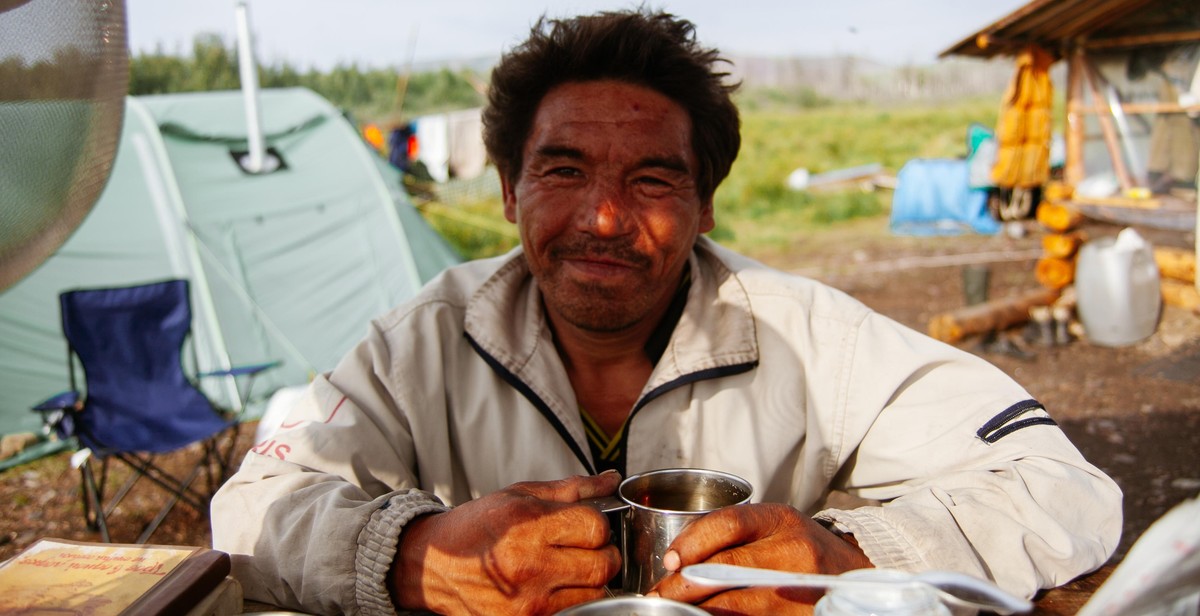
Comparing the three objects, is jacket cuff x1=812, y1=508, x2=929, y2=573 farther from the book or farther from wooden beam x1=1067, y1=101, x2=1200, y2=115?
wooden beam x1=1067, y1=101, x2=1200, y2=115

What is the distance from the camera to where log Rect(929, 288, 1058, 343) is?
7594 millimetres

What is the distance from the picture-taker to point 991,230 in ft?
46.2

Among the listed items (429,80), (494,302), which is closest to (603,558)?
(494,302)

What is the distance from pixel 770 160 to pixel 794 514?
81.0 feet

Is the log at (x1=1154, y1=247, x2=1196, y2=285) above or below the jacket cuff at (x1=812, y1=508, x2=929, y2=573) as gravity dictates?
below

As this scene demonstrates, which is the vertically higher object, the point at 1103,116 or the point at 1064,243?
the point at 1103,116

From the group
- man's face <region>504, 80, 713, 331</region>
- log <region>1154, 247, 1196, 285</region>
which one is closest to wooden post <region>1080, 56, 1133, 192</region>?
log <region>1154, 247, 1196, 285</region>

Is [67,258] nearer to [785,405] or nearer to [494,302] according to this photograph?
[494,302]

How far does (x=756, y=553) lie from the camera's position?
1282 mm

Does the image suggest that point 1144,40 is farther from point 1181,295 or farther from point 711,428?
point 711,428

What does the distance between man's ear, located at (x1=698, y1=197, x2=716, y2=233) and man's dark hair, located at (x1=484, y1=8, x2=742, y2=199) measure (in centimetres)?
2

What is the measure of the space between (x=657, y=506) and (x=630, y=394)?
0.86 m

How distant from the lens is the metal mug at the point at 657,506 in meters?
1.21

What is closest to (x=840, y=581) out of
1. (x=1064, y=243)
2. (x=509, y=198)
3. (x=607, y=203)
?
(x=607, y=203)
